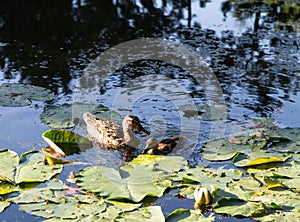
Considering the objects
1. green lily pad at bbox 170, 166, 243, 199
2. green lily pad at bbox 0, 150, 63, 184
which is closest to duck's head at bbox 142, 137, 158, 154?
green lily pad at bbox 170, 166, 243, 199

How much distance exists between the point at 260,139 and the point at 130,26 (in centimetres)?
504

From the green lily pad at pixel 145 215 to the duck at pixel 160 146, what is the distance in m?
1.21

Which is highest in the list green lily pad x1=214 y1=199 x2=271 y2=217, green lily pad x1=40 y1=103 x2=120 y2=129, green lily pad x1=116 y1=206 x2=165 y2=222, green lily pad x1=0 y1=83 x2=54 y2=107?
green lily pad x1=0 y1=83 x2=54 y2=107

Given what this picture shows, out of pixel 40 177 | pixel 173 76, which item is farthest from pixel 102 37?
pixel 40 177

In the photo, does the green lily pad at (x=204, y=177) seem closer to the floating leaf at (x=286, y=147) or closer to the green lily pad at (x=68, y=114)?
the floating leaf at (x=286, y=147)

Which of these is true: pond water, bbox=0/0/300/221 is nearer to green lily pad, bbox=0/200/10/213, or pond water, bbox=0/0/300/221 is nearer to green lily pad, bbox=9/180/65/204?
→ green lily pad, bbox=0/200/10/213

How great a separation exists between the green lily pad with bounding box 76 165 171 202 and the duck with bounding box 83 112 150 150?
736 millimetres

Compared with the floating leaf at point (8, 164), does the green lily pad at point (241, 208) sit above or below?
below

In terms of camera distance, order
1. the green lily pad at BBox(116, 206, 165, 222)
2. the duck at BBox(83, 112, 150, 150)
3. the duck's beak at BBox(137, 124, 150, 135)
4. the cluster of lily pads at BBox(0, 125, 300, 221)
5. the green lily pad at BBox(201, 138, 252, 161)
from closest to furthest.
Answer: the green lily pad at BBox(116, 206, 165, 222), the cluster of lily pads at BBox(0, 125, 300, 221), the green lily pad at BBox(201, 138, 252, 161), the duck at BBox(83, 112, 150, 150), the duck's beak at BBox(137, 124, 150, 135)

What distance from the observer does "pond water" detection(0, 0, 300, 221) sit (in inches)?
248

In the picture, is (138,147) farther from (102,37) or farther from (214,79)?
(102,37)

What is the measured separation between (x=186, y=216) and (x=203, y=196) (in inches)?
10.6

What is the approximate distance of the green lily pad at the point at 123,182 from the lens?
14.9ft

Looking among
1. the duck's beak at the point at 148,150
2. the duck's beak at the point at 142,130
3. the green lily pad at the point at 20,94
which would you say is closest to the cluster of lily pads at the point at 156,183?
the duck's beak at the point at 148,150
